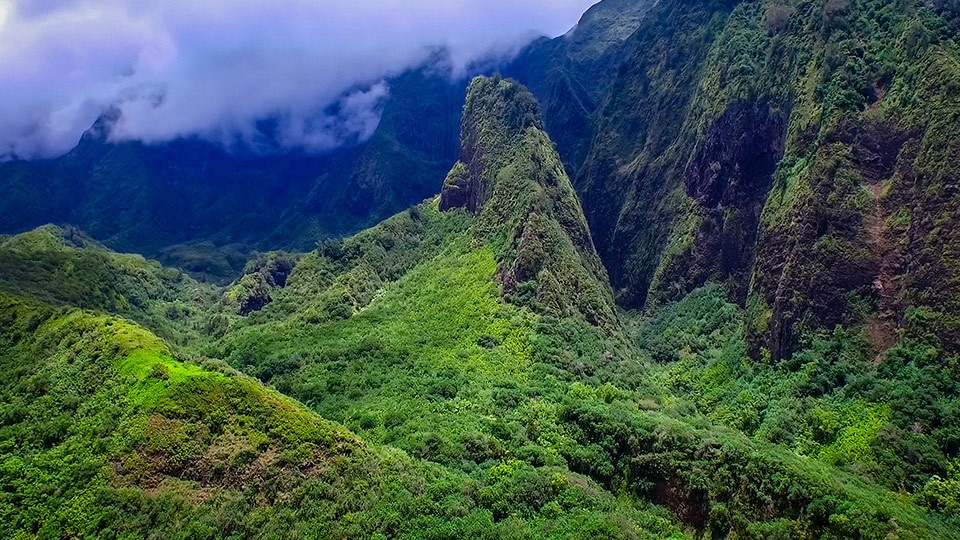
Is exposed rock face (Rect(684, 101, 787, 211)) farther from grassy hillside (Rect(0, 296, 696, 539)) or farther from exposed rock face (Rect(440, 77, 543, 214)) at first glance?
grassy hillside (Rect(0, 296, 696, 539))

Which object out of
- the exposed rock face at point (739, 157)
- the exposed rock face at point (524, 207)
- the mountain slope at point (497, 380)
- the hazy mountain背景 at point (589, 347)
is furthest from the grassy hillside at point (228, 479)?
the exposed rock face at point (739, 157)

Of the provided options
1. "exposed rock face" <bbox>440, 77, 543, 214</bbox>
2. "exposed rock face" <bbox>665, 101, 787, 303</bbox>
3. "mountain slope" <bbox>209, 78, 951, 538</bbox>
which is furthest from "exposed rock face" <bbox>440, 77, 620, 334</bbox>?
"exposed rock face" <bbox>665, 101, 787, 303</bbox>

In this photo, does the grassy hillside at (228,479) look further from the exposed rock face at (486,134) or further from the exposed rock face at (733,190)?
the exposed rock face at (486,134)

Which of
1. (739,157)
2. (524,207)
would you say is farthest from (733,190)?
(524,207)

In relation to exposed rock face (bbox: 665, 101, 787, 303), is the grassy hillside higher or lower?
lower

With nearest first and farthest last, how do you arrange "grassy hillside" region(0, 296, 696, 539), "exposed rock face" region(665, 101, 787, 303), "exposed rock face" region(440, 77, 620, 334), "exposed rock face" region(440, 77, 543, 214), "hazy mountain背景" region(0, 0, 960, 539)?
"grassy hillside" region(0, 296, 696, 539) → "hazy mountain背景" region(0, 0, 960, 539) → "exposed rock face" region(440, 77, 620, 334) → "exposed rock face" region(665, 101, 787, 303) → "exposed rock face" region(440, 77, 543, 214)
